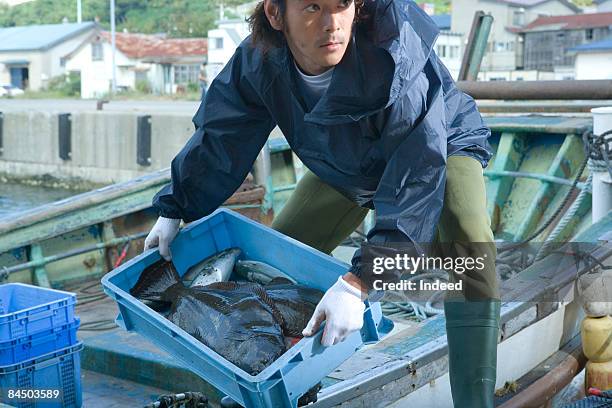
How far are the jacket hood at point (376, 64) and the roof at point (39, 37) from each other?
182 feet

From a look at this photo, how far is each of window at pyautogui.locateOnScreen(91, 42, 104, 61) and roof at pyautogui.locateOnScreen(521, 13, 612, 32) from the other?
27102 millimetres

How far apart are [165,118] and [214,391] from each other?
13.8 metres

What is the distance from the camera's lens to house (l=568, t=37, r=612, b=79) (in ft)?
130

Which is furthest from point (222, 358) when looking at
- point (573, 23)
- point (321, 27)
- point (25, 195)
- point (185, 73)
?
point (185, 73)

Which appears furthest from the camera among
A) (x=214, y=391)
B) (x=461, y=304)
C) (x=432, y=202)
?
(x=214, y=391)

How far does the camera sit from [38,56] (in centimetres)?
5503

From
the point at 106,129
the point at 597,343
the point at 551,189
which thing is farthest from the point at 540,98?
the point at 106,129

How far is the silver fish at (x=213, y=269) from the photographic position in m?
3.15

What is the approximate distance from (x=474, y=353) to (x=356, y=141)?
83 centimetres

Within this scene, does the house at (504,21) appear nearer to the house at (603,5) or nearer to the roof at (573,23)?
the roof at (573,23)

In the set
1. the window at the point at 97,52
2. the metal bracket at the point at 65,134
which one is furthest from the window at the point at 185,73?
the metal bracket at the point at 65,134

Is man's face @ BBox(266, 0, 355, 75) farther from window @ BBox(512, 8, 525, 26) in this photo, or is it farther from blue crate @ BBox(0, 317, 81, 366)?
window @ BBox(512, 8, 525, 26)

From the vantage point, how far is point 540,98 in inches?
251

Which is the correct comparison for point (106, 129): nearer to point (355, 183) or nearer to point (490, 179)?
point (490, 179)
